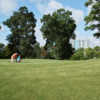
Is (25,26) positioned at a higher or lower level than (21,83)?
higher

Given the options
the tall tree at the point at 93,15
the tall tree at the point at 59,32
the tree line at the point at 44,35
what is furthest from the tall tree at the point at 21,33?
the tall tree at the point at 93,15

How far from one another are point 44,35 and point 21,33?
6554 millimetres

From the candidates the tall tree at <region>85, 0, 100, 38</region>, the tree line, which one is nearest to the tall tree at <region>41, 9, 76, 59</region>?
the tree line

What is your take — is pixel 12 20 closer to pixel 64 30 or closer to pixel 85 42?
pixel 64 30

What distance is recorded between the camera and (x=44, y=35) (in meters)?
50.8

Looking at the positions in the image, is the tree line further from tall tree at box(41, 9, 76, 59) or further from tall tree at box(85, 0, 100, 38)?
tall tree at box(85, 0, 100, 38)

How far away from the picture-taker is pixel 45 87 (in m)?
6.99

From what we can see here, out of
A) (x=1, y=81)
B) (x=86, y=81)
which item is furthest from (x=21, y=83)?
(x=86, y=81)

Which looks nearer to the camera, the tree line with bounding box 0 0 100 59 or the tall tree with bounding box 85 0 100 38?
the tall tree with bounding box 85 0 100 38

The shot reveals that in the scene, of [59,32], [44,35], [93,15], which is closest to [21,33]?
[44,35]

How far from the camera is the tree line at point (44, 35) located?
48.5 metres

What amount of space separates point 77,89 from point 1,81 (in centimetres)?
329

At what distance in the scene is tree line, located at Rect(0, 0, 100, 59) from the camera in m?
48.5

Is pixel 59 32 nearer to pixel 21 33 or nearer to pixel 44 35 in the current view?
pixel 44 35
